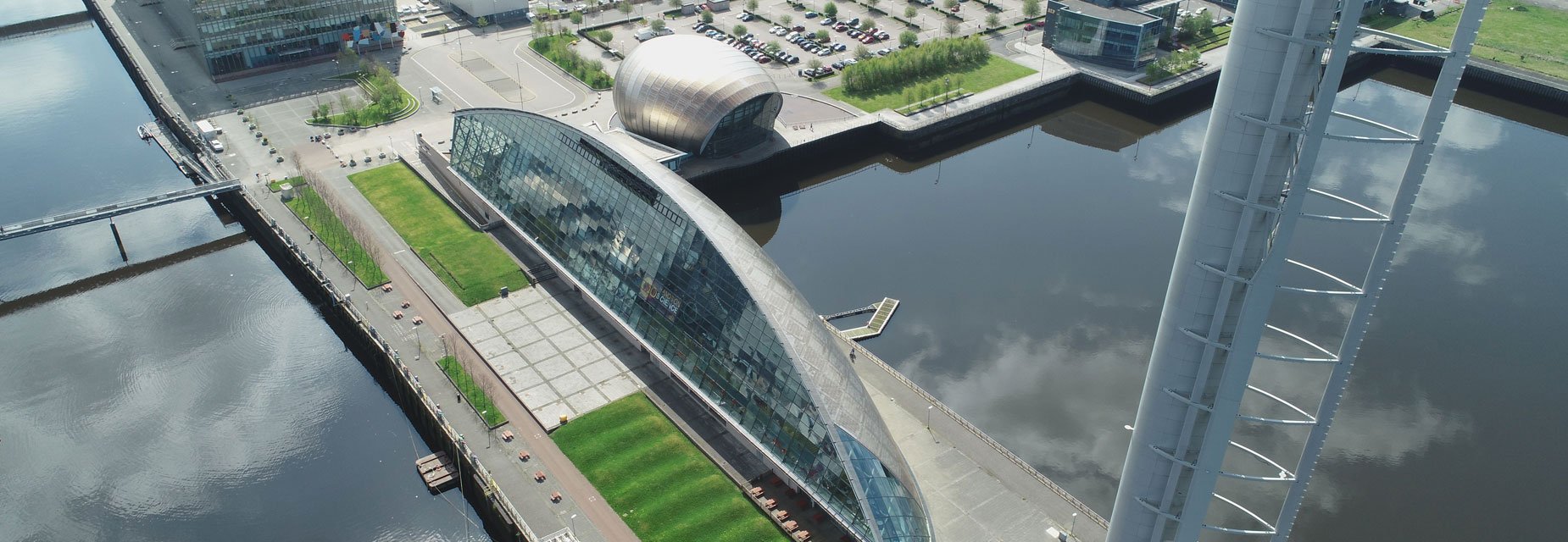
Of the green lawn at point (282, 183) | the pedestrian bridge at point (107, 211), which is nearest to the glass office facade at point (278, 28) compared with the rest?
the pedestrian bridge at point (107, 211)

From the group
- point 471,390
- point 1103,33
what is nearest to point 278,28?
point 471,390

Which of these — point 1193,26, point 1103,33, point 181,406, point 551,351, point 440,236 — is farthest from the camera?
point 1193,26

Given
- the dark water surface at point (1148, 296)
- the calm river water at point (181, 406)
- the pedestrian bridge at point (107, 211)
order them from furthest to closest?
the pedestrian bridge at point (107, 211) < the dark water surface at point (1148, 296) < the calm river water at point (181, 406)

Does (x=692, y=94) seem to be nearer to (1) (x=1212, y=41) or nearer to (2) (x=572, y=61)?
(2) (x=572, y=61)

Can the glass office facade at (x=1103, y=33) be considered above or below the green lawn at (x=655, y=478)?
above

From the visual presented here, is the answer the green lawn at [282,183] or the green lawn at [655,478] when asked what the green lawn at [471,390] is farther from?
the green lawn at [282,183]

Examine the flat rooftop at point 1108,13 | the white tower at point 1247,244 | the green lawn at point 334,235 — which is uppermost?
the white tower at point 1247,244

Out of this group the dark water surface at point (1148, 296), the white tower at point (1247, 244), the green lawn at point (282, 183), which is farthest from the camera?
the green lawn at point (282, 183)

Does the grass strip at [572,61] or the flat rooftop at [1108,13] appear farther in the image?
the flat rooftop at [1108,13]
